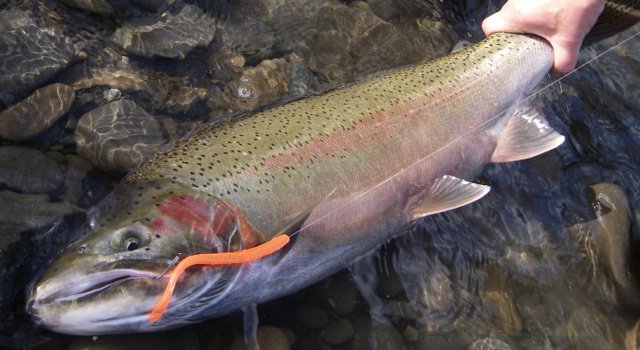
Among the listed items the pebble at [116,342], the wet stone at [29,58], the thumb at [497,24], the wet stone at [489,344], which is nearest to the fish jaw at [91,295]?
the pebble at [116,342]

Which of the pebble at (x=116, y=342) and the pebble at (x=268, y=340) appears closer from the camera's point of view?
the pebble at (x=116, y=342)

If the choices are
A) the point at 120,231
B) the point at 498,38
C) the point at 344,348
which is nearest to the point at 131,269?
the point at 120,231

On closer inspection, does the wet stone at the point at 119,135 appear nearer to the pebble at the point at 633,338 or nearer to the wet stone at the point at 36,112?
the wet stone at the point at 36,112

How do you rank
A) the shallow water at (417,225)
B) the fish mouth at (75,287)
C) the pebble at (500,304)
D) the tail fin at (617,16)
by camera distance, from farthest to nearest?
1. the tail fin at (617,16)
2. the pebble at (500,304)
3. the shallow water at (417,225)
4. the fish mouth at (75,287)

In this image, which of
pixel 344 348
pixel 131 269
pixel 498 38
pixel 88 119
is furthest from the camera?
pixel 498 38

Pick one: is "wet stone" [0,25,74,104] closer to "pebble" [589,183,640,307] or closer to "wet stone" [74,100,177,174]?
"wet stone" [74,100,177,174]

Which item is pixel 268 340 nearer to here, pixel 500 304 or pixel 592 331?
pixel 500 304

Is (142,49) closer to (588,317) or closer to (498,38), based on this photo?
(498,38)
